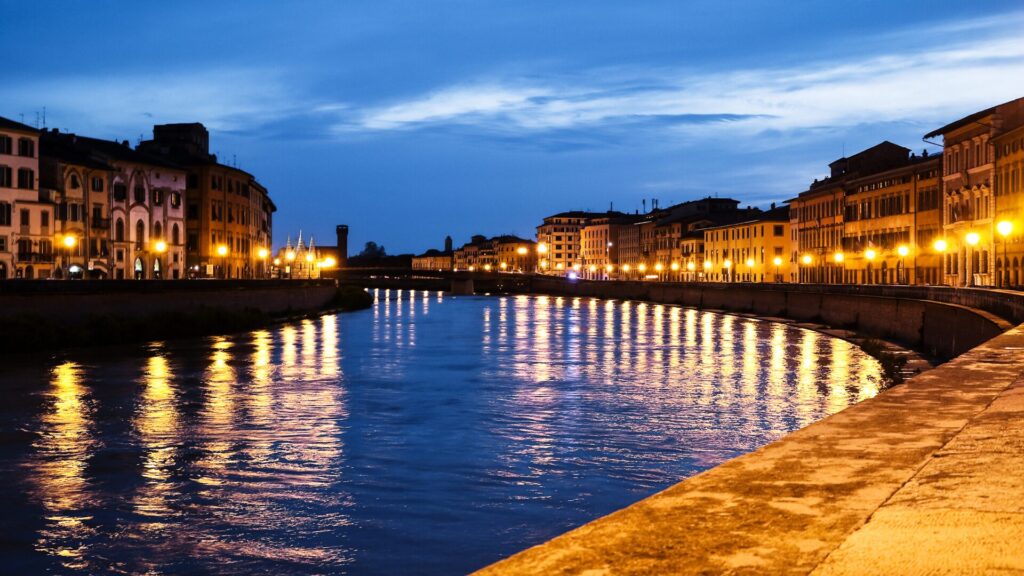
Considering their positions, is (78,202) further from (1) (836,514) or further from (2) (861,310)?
(1) (836,514)

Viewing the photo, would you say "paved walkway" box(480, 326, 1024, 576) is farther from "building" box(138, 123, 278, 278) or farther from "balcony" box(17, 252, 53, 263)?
"building" box(138, 123, 278, 278)

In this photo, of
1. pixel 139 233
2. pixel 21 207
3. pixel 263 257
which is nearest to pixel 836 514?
pixel 21 207

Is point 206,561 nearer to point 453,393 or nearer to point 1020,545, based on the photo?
point 1020,545

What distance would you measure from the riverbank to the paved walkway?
1419 inches

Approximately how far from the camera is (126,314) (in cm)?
4588

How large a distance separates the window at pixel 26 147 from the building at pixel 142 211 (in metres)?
12.0

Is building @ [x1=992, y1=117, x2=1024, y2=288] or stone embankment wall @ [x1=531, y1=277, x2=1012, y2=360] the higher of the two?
building @ [x1=992, y1=117, x2=1024, y2=288]

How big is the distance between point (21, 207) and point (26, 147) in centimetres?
341

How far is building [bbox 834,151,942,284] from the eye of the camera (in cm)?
7425

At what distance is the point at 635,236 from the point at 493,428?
16337 cm

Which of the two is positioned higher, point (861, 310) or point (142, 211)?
point (142, 211)

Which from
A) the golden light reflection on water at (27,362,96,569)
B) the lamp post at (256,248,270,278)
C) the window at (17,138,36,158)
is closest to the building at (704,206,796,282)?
the lamp post at (256,248,270,278)

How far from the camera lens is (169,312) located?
49094 millimetres

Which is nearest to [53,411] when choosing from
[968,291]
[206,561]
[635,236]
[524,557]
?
[206,561]
